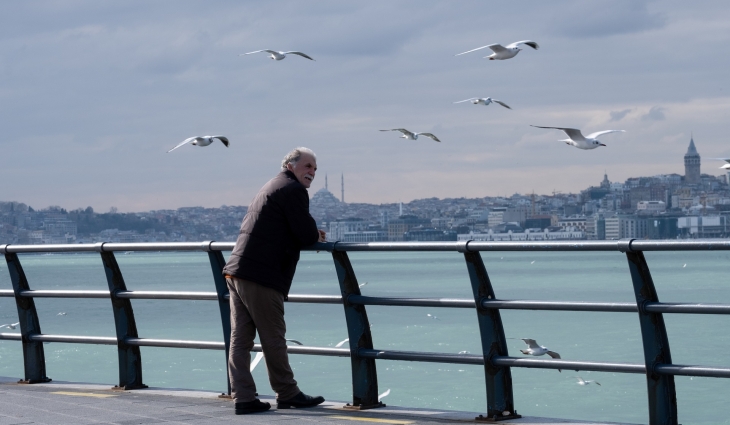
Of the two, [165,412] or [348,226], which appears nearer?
[165,412]

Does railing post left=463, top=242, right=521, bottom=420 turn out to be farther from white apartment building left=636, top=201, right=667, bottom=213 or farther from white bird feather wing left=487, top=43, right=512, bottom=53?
white apartment building left=636, top=201, right=667, bottom=213

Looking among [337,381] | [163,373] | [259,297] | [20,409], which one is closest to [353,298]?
[259,297]

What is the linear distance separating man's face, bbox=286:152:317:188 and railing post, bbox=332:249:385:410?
48cm

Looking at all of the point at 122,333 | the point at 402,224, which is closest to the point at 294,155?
the point at 122,333

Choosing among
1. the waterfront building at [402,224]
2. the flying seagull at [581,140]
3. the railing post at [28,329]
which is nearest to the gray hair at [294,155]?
the railing post at [28,329]

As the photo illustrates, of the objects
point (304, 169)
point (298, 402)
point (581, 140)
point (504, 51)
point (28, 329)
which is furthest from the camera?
point (504, 51)

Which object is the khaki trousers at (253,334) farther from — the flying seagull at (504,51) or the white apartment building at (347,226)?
the white apartment building at (347,226)

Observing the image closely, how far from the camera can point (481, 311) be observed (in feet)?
22.1

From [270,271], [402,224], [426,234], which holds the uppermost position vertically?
[402,224]

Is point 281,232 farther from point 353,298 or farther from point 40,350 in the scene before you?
point 40,350

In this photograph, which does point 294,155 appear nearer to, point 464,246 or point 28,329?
point 464,246

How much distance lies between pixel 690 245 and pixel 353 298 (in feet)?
7.48

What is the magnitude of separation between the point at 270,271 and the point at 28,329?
10.5 feet

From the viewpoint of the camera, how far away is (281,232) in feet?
23.1
